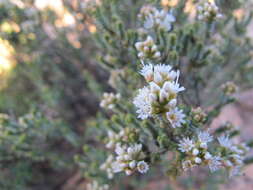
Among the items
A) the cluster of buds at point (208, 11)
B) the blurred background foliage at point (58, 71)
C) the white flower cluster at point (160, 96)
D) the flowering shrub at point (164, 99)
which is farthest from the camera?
the blurred background foliage at point (58, 71)

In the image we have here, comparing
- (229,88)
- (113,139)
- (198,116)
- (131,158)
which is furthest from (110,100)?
(229,88)

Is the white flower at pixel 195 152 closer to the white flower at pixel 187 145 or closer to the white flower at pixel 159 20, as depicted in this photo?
the white flower at pixel 187 145

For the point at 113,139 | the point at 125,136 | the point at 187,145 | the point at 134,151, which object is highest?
the point at 113,139

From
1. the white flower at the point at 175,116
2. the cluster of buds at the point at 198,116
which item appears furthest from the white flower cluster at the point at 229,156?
the white flower at the point at 175,116

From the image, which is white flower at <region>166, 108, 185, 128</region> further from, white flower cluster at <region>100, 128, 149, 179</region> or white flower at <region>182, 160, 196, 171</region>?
white flower cluster at <region>100, 128, 149, 179</region>

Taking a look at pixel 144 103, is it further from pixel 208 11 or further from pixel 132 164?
pixel 208 11
